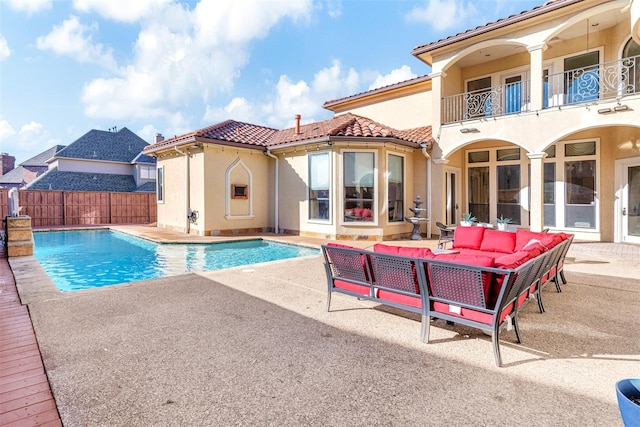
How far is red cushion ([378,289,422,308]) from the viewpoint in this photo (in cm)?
388

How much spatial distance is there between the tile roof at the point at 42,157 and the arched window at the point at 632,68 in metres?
43.5

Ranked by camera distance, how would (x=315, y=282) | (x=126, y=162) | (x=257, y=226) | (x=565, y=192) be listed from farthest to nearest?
(x=126, y=162), (x=257, y=226), (x=565, y=192), (x=315, y=282)

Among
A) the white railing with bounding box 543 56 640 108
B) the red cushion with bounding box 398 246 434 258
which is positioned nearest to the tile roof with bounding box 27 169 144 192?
the white railing with bounding box 543 56 640 108

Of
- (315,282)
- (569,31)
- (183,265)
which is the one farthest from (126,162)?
(569,31)

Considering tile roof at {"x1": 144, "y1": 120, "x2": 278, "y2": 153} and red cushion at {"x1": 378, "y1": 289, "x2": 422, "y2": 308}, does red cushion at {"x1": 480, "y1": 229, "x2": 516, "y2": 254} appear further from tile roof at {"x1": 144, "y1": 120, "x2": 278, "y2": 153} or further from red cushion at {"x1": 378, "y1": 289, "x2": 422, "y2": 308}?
tile roof at {"x1": 144, "y1": 120, "x2": 278, "y2": 153}

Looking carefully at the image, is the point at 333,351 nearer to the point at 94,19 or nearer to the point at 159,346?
A: the point at 159,346

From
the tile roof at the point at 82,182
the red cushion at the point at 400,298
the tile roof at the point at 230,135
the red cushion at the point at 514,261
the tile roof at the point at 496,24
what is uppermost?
the tile roof at the point at 496,24

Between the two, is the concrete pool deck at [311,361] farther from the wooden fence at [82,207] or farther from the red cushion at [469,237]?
the wooden fence at [82,207]

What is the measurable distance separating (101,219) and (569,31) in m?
24.1

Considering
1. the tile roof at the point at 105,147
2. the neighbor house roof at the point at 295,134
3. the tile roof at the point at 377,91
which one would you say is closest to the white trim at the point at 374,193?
the neighbor house roof at the point at 295,134

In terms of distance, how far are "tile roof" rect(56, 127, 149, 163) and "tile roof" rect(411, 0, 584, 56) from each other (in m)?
26.9

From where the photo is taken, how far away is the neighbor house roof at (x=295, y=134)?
1224cm

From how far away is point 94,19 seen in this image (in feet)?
45.1

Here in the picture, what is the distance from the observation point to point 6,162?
3991 centimetres
